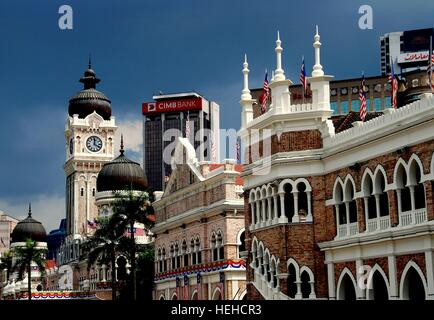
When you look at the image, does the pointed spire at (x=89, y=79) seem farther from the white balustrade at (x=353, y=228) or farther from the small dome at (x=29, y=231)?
the white balustrade at (x=353, y=228)

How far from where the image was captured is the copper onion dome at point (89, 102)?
129875 mm

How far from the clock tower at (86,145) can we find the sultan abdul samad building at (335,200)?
85.4m

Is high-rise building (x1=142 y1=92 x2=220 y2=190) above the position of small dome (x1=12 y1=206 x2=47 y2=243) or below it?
above

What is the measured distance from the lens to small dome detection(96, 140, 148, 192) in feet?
318

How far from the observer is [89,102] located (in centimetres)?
12975

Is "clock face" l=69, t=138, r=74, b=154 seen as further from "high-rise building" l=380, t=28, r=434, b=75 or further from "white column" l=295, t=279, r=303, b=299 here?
"white column" l=295, t=279, r=303, b=299

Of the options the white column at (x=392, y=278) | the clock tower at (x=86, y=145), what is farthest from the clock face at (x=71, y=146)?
the white column at (x=392, y=278)

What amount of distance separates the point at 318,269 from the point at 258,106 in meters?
12.8

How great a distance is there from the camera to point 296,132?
40.6 meters

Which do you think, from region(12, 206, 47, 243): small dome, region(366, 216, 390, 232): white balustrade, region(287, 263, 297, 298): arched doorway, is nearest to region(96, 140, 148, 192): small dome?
region(12, 206, 47, 243): small dome

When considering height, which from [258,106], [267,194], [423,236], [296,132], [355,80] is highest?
[355,80]

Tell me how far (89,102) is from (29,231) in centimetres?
2104
